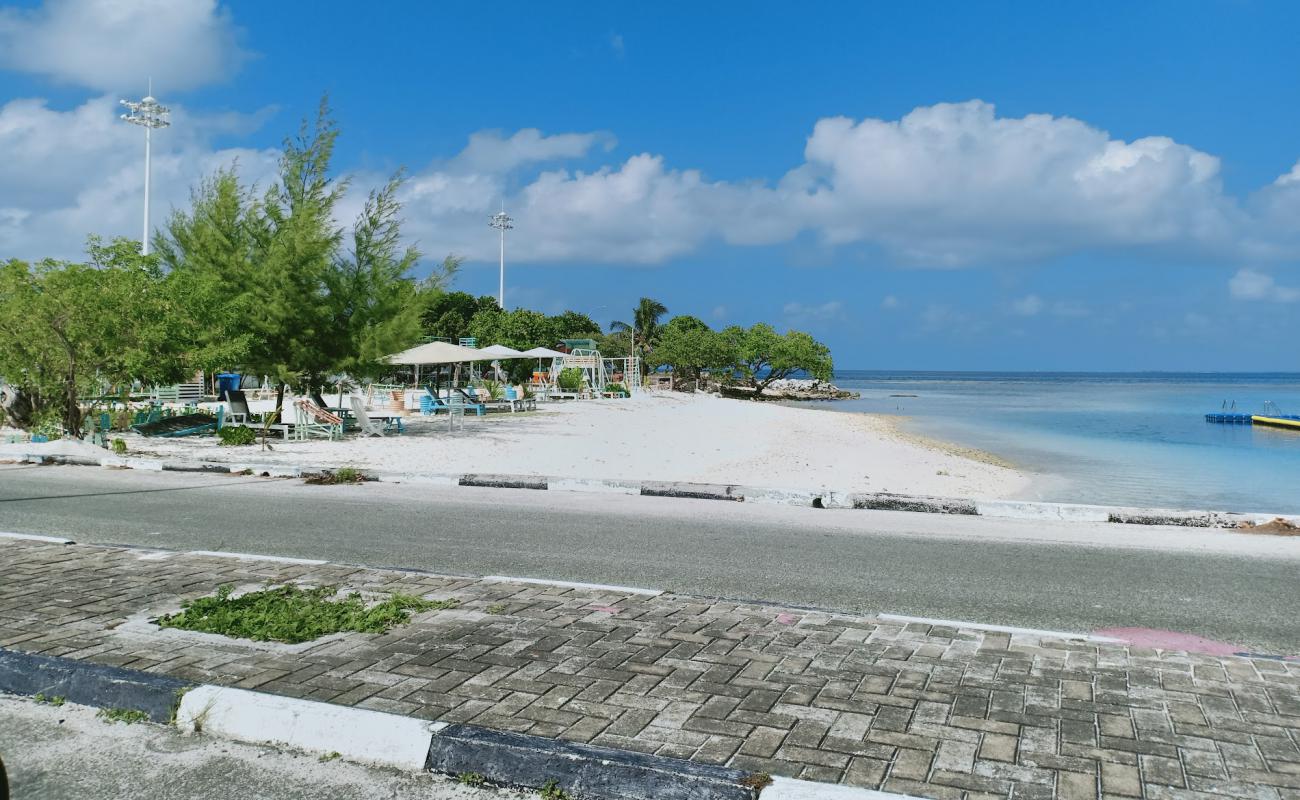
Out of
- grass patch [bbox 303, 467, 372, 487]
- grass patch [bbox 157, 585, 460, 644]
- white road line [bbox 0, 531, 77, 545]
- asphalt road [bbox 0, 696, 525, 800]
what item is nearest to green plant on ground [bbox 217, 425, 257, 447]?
grass patch [bbox 303, 467, 372, 487]

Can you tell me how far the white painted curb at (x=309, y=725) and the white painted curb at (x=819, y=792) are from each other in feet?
4.25

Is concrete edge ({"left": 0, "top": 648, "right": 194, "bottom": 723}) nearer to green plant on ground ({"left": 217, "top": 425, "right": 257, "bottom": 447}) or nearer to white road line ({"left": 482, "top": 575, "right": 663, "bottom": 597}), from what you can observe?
white road line ({"left": 482, "top": 575, "right": 663, "bottom": 597})

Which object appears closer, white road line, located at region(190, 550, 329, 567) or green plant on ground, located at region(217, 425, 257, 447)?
white road line, located at region(190, 550, 329, 567)

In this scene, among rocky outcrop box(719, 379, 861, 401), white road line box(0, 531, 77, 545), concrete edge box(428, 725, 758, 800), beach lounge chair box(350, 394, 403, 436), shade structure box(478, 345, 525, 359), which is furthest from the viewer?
rocky outcrop box(719, 379, 861, 401)

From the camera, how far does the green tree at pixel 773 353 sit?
281ft

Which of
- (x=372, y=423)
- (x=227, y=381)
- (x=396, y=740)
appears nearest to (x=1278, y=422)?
(x=372, y=423)

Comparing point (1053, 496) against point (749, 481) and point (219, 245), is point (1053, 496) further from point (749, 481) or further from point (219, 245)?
point (219, 245)

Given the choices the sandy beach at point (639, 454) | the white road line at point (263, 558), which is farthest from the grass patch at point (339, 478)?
the white road line at point (263, 558)

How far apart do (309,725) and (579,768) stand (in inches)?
45.5

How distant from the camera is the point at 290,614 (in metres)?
5.22

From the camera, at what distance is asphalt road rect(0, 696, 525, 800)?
327 centimetres

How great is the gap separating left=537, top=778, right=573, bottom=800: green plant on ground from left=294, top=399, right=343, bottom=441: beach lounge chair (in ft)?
60.3

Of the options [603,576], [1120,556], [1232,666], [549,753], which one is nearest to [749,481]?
[1120,556]

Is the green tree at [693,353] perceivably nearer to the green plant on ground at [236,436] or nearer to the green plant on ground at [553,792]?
the green plant on ground at [236,436]
